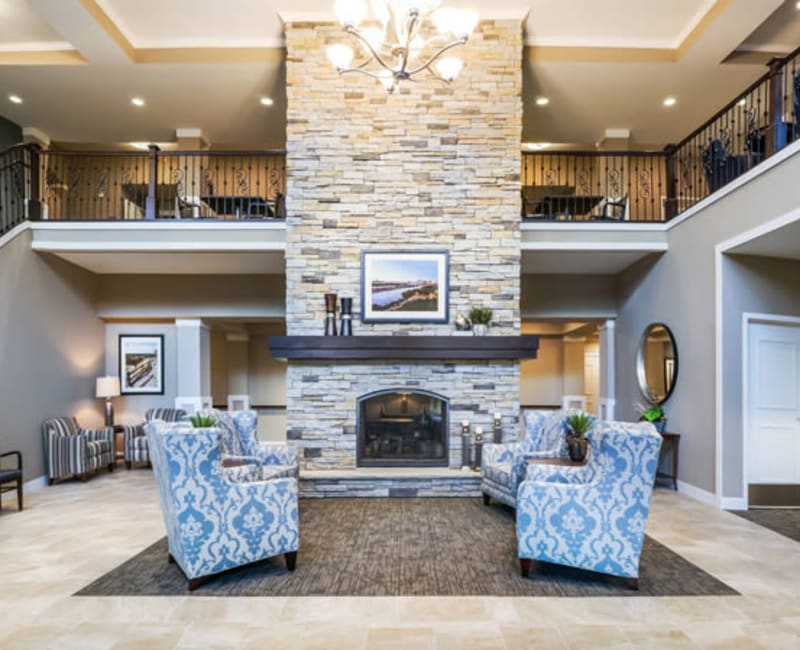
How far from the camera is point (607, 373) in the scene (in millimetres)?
8430

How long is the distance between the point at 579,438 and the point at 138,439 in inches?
242

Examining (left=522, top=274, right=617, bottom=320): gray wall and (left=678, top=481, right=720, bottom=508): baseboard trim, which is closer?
(left=678, top=481, right=720, bottom=508): baseboard trim

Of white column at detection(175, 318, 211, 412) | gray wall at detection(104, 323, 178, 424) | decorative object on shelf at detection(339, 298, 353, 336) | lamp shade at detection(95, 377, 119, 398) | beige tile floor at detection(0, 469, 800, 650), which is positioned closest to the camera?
beige tile floor at detection(0, 469, 800, 650)

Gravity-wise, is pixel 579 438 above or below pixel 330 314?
below

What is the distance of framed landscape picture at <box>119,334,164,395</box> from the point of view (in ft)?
28.1

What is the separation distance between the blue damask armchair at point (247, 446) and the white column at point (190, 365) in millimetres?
3322

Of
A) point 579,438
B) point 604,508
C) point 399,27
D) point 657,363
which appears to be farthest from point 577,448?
point 399,27

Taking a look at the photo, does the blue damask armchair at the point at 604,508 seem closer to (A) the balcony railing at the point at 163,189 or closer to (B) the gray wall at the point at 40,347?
(A) the balcony railing at the point at 163,189

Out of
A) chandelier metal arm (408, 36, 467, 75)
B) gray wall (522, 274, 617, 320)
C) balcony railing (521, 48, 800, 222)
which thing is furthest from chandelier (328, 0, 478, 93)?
gray wall (522, 274, 617, 320)

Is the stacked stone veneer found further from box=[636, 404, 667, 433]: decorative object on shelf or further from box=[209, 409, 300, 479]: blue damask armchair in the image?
box=[636, 404, 667, 433]: decorative object on shelf

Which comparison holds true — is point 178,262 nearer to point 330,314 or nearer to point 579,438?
point 330,314

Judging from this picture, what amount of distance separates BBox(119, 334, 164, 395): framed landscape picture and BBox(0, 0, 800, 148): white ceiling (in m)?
3.41

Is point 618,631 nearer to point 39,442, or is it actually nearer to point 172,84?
point 39,442

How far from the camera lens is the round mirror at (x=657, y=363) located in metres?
6.49
